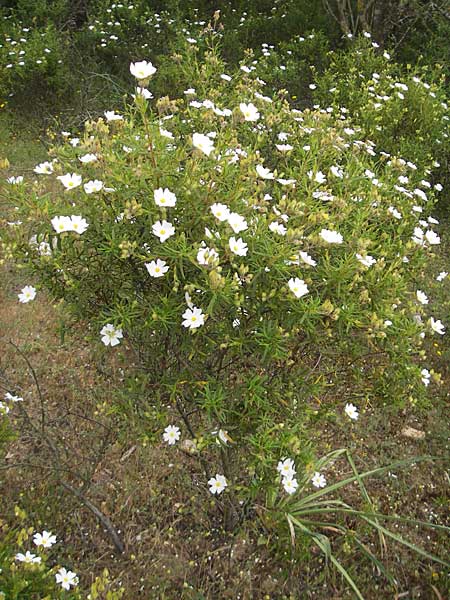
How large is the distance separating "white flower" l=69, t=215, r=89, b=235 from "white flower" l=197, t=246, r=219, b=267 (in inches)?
14.4

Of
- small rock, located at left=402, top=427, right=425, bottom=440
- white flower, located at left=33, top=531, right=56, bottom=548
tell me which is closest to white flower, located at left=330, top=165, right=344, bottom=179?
small rock, located at left=402, top=427, right=425, bottom=440

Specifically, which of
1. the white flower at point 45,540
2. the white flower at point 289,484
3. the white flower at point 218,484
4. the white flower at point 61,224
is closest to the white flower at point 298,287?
the white flower at point 61,224

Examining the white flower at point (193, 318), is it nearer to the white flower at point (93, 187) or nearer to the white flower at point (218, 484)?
the white flower at point (93, 187)

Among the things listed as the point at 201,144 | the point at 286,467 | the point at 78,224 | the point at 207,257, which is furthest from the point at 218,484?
the point at 201,144

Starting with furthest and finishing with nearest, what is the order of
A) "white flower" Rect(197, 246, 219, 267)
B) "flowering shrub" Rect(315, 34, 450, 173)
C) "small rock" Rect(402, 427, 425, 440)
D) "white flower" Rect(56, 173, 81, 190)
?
"flowering shrub" Rect(315, 34, 450, 173), "small rock" Rect(402, 427, 425, 440), "white flower" Rect(56, 173, 81, 190), "white flower" Rect(197, 246, 219, 267)

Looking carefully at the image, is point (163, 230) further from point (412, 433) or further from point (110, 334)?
point (412, 433)

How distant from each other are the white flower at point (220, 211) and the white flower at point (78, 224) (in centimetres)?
39

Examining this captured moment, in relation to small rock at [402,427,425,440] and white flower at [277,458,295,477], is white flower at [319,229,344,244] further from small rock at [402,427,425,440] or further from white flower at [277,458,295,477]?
small rock at [402,427,425,440]

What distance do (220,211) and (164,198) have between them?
6.8 inches

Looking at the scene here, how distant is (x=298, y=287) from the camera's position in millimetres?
1824

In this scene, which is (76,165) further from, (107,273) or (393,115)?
(393,115)

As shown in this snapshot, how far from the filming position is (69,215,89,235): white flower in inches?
70.1

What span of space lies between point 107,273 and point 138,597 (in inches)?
53.2

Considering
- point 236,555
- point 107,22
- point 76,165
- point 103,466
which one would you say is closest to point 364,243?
point 76,165
